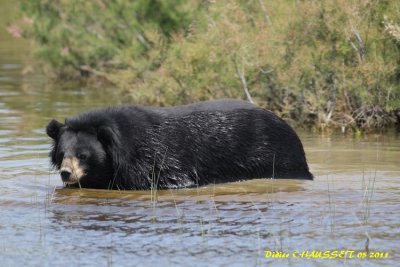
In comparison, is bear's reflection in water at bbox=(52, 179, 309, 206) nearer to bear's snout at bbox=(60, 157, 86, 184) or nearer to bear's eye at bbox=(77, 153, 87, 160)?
bear's snout at bbox=(60, 157, 86, 184)

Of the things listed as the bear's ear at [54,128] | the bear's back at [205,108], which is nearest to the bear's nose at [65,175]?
the bear's ear at [54,128]

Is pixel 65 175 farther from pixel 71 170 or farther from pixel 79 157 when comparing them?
pixel 79 157

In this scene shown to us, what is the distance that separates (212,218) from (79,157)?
176 centimetres

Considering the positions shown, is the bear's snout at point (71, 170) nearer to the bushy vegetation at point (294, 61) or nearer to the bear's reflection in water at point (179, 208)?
the bear's reflection in water at point (179, 208)

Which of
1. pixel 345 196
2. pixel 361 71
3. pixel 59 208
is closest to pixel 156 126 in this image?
pixel 59 208

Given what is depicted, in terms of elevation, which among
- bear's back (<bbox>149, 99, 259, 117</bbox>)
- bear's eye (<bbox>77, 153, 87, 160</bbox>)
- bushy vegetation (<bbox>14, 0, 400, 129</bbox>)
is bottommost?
bear's eye (<bbox>77, 153, 87, 160</bbox>)

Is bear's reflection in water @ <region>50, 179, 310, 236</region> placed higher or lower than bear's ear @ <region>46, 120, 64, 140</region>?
lower

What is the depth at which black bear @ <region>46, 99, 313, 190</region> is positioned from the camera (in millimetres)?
9477

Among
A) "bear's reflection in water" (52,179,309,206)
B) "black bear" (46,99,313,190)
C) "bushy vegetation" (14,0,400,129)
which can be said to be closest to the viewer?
"bear's reflection in water" (52,179,309,206)

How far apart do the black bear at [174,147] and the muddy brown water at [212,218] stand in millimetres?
174

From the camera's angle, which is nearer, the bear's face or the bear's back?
the bear's face

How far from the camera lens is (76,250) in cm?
730

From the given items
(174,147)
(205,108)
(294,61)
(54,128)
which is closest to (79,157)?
(54,128)

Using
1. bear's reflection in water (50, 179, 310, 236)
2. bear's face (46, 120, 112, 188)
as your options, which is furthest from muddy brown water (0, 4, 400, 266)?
bear's face (46, 120, 112, 188)
